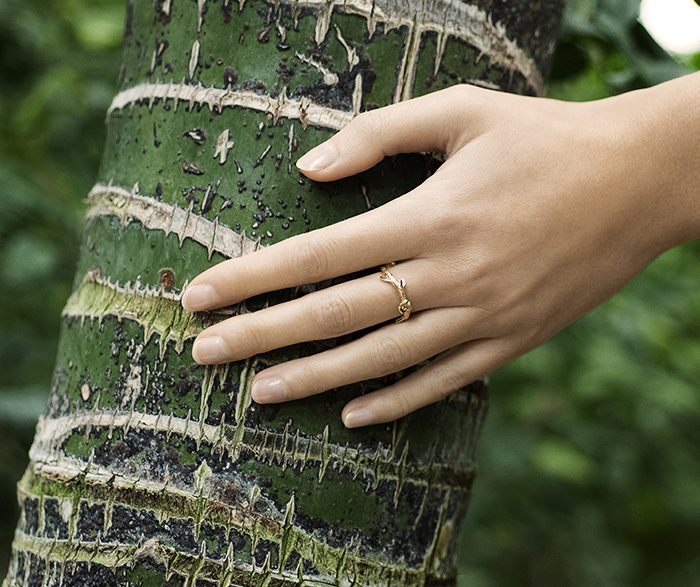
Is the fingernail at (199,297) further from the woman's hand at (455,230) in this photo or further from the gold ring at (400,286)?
the gold ring at (400,286)

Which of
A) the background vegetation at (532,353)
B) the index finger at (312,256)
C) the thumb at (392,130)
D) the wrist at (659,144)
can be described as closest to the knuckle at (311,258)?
the index finger at (312,256)

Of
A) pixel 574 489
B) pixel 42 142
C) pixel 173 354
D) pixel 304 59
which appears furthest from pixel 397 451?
pixel 574 489

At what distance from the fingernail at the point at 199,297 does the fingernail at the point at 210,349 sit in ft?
0.15

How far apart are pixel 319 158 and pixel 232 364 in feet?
1.08

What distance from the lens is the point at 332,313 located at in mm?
936

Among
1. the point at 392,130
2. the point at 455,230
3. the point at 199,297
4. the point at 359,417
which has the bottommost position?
the point at 359,417

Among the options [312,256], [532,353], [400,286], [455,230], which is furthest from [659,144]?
[532,353]

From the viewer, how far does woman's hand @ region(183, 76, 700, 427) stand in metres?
0.93

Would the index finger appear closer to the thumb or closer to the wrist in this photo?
the thumb

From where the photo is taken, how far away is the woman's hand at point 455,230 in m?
0.93

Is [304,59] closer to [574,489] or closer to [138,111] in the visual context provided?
[138,111]

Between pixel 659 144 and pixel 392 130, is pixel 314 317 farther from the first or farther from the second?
pixel 659 144

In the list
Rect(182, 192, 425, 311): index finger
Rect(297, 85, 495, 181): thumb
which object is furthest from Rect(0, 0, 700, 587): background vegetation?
Result: Rect(182, 192, 425, 311): index finger

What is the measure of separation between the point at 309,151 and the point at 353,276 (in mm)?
199
